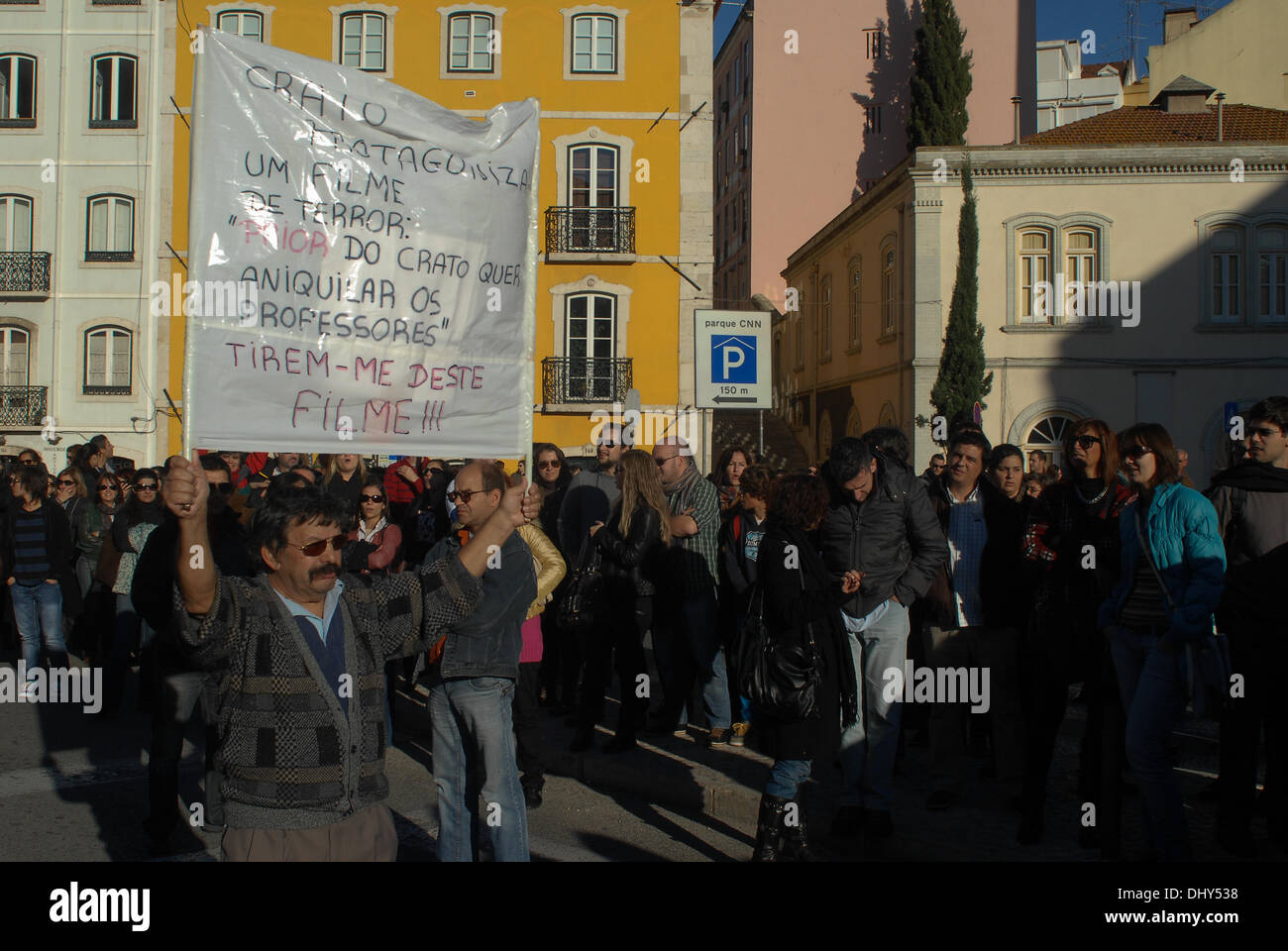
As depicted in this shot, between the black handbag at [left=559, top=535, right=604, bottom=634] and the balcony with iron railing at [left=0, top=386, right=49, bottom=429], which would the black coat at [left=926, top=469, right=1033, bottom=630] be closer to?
the black handbag at [left=559, top=535, right=604, bottom=634]

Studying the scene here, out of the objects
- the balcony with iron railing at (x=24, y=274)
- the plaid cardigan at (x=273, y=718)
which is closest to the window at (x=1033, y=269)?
the balcony with iron railing at (x=24, y=274)

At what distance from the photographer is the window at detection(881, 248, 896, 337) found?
29.4 metres

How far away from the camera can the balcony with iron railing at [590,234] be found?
2602cm

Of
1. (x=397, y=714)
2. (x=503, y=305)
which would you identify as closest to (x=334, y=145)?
(x=503, y=305)

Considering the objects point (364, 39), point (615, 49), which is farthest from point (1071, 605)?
point (364, 39)

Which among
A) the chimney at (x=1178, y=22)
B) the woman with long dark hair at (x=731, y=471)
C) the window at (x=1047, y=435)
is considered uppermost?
the chimney at (x=1178, y=22)

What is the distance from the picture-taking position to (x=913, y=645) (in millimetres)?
7211

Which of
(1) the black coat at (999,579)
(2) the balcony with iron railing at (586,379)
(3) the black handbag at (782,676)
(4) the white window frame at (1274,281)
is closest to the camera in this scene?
(3) the black handbag at (782,676)

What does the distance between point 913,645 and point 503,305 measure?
3633mm

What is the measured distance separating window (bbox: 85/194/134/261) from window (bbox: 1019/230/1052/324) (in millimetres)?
20845

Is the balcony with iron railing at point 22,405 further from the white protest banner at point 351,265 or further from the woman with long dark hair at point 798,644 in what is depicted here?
the woman with long dark hair at point 798,644

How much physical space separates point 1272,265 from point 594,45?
1650 centimetres

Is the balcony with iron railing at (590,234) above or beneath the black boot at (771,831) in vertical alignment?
above

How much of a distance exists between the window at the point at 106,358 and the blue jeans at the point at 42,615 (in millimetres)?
18350
